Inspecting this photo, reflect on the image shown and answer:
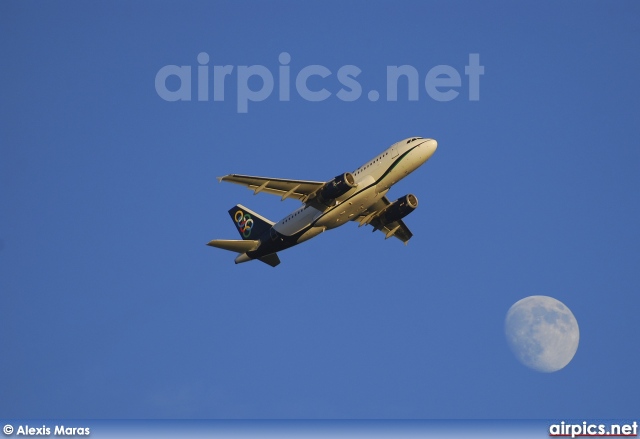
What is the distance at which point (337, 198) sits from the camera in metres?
90.6

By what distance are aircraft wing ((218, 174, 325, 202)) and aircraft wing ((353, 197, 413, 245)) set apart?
575 cm

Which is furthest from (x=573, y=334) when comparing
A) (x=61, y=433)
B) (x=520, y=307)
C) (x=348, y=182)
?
(x=61, y=433)

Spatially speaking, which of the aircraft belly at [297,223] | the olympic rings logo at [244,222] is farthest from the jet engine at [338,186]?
the olympic rings logo at [244,222]

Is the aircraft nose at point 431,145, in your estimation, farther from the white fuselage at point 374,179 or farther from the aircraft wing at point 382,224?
the aircraft wing at point 382,224

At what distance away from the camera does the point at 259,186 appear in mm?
90688

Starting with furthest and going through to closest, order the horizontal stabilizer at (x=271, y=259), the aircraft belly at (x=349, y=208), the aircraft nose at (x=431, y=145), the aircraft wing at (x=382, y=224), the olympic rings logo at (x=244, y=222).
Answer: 1. the olympic rings logo at (x=244, y=222)
2. the horizontal stabilizer at (x=271, y=259)
3. the aircraft wing at (x=382, y=224)
4. the aircraft belly at (x=349, y=208)
5. the aircraft nose at (x=431, y=145)

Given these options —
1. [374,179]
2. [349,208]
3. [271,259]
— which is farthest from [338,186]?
[271,259]

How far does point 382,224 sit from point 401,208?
374 centimetres

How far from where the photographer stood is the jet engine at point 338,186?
89125 millimetres

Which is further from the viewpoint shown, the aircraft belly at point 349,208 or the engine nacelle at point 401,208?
the engine nacelle at point 401,208

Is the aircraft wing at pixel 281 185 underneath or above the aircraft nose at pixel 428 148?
underneath

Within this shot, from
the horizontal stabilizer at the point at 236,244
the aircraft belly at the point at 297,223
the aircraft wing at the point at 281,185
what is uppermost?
the aircraft wing at the point at 281,185

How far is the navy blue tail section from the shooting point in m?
99.7

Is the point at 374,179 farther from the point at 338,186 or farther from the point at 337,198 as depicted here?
the point at 338,186
